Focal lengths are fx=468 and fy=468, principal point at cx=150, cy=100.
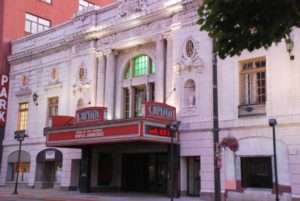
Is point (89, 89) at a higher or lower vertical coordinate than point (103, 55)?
lower

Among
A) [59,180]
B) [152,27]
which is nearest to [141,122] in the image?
[152,27]

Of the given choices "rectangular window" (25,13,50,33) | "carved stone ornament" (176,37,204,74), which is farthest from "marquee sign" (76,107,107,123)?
"rectangular window" (25,13,50,33)

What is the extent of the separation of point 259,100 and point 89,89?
1316 centimetres

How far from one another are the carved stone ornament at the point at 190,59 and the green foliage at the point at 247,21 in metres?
15.7

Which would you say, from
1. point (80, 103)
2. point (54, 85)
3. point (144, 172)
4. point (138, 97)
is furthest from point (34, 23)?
point (144, 172)

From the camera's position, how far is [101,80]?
32688 millimetres

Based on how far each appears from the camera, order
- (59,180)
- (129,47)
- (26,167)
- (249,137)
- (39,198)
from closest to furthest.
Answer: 1. (249,137)
2. (39,198)
3. (129,47)
4. (59,180)
5. (26,167)

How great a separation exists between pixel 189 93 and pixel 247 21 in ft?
56.5

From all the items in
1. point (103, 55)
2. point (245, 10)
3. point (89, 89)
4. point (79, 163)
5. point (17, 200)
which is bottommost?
point (17, 200)

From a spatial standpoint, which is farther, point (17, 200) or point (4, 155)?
point (4, 155)

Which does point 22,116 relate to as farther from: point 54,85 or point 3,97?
point 54,85

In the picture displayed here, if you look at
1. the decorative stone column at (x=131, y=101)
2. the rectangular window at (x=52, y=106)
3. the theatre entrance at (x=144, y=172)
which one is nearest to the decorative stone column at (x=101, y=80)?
the decorative stone column at (x=131, y=101)

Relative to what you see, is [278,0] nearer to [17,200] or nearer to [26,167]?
[17,200]

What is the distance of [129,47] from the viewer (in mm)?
31953
